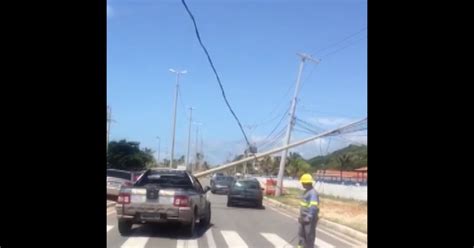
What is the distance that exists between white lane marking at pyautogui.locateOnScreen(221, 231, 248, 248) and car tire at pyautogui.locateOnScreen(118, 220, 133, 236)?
2254 mm

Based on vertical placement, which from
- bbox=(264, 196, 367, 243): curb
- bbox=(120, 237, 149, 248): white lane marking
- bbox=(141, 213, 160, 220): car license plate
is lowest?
bbox=(264, 196, 367, 243): curb

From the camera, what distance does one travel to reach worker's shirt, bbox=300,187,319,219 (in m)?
8.93

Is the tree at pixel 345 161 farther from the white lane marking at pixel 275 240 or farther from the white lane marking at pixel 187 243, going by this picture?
the white lane marking at pixel 187 243

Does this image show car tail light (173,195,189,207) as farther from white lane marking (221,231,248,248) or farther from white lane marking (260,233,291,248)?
white lane marking (260,233,291,248)

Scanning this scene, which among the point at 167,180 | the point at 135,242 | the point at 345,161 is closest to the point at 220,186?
the point at 345,161

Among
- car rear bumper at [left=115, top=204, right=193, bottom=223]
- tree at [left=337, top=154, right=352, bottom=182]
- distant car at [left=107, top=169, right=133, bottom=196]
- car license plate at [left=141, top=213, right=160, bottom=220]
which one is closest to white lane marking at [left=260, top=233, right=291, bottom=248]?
car rear bumper at [left=115, top=204, right=193, bottom=223]

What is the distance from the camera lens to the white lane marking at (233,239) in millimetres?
13103

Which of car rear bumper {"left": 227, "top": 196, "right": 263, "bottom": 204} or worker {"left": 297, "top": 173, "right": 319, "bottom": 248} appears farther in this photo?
car rear bumper {"left": 227, "top": 196, "right": 263, "bottom": 204}

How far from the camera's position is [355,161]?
62500mm
